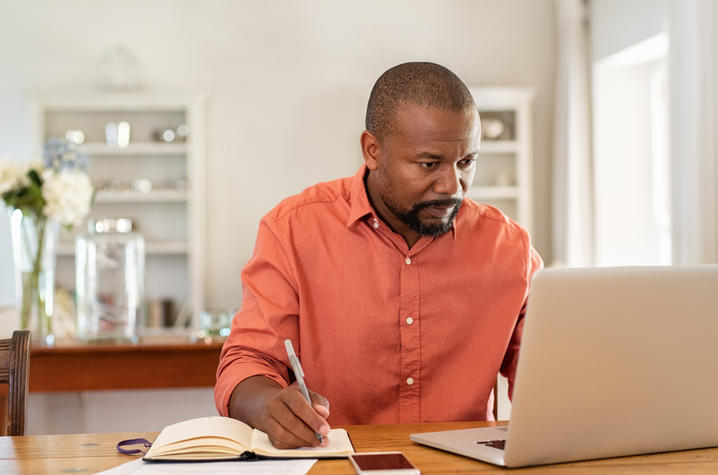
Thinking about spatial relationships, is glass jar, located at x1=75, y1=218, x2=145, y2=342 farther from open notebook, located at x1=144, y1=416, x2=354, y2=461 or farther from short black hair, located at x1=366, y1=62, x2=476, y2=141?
open notebook, located at x1=144, y1=416, x2=354, y2=461

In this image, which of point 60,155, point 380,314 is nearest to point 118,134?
point 60,155

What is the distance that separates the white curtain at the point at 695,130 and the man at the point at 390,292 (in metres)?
1.64

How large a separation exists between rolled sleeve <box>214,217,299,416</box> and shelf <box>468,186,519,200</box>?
3.47 meters

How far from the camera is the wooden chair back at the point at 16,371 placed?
1.42 meters

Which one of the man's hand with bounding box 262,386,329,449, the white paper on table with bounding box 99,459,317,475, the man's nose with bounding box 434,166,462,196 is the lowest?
the white paper on table with bounding box 99,459,317,475

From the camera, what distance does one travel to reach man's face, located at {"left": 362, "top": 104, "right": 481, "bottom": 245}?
4.57 feet

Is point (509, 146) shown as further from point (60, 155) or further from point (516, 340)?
point (516, 340)

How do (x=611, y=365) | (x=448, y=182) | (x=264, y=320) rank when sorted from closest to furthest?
(x=611, y=365) < (x=448, y=182) < (x=264, y=320)

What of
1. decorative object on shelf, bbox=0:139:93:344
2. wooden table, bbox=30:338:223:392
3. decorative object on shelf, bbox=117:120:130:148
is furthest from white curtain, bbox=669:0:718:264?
decorative object on shelf, bbox=117:120:130:148

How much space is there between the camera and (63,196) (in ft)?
8.88

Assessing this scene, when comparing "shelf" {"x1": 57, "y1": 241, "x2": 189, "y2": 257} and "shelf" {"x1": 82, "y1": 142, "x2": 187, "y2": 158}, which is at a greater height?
"shelf" {"x1": 82, "y1": 142, "x2": 187, "y2": 158}

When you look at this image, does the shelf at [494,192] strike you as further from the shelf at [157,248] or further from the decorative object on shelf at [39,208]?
the decorative object on shelf at [39,208]

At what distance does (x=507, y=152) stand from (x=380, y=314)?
3.71 m

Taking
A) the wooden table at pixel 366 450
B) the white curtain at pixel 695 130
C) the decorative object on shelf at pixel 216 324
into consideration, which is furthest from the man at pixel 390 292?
the white curtain at pixel 695 130
